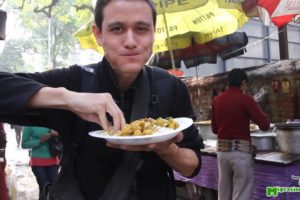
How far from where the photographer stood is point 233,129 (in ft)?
16.3

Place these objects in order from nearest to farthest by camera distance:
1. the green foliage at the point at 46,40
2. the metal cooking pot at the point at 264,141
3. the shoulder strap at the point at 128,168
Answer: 1. the shoulder strap at the point at 128,168
2. the metal cooking pot at the point at 264,141
3. the green foliage at the point at 46,40

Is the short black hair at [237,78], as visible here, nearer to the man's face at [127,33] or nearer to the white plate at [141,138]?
the man's face at [127,33]

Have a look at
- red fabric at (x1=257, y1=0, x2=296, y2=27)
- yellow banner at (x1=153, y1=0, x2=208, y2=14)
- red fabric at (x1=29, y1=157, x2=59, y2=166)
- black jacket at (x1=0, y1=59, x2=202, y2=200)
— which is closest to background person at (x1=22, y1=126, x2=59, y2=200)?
red fabric at (x1=29, y1=157, x2=59, y2=166)

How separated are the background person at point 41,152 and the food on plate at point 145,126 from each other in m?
4.37

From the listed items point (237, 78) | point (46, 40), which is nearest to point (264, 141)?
point (237, 78)

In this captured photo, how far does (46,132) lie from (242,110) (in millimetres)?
2976

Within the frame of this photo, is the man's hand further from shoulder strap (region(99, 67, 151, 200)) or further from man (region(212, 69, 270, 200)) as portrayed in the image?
man (region(212, 69, 270, 200))

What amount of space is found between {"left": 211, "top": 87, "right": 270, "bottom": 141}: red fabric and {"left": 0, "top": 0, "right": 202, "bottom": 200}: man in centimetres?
339

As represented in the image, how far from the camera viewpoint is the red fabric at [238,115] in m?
4.83

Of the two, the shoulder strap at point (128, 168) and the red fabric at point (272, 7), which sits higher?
the red fabric at point (272, 7)

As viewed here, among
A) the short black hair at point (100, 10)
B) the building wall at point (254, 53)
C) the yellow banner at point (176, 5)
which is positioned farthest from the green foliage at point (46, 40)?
the short black hair at point (100, 10)

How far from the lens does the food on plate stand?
1324mm

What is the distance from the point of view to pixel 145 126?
1.38 metres

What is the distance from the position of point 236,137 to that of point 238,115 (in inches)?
12.0
